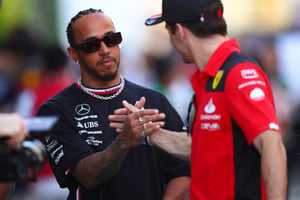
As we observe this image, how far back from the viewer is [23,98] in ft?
27.9

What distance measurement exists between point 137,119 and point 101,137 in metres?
0.49

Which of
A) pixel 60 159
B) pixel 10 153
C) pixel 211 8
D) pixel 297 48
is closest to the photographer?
pixel 10 153

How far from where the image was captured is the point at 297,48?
448 inches

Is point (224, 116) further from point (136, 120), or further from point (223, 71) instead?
point (136, 120)

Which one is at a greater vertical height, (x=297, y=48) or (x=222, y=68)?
(x=222, y=68)

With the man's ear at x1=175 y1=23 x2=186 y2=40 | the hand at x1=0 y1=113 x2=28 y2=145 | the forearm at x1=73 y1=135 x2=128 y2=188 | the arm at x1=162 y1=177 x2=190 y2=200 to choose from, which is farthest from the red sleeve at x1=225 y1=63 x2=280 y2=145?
the hand at x1=0 y1=113 x2=28 y2=145

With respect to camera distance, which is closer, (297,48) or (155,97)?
(155,97)

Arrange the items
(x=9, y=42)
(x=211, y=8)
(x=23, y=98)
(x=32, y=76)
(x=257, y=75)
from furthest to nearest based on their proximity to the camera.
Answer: (x=9, y=42) < (x=32, y=76) < (x=23, y=98) < (x=211, y=8) < (x=257, y=75)

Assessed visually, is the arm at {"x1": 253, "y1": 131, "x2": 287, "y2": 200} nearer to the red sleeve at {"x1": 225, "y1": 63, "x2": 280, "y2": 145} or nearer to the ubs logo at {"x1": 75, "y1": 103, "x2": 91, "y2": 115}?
the red sleeve at {"x1": 225, "y1": 63, "x2": 280, "y2": 145}

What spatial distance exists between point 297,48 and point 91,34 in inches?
276

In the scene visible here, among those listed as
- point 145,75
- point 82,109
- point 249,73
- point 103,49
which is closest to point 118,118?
point 82,109

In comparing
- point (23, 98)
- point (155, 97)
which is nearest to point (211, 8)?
point (155, 97)

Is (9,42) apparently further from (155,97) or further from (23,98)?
(155,97)

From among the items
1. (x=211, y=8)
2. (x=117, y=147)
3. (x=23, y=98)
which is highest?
(x=211, y=8)
